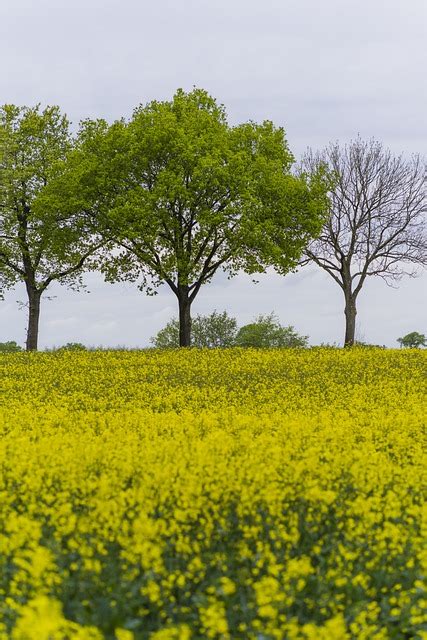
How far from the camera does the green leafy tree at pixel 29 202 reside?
40344mm

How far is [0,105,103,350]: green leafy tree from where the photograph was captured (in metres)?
40.3

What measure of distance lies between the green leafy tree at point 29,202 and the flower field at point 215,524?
23096 millimetres

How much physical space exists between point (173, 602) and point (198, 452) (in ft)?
13.6

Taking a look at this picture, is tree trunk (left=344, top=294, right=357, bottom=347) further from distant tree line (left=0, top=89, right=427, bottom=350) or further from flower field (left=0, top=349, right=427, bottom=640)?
flower field (left=0, top=349, right=427, bottom=640)

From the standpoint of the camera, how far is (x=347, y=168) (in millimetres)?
44250

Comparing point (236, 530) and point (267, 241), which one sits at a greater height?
point (267, 241)

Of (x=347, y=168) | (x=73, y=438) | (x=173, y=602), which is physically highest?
(x=347, y=168)

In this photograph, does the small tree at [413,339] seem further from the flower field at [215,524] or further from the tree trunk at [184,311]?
the flower field at [215,524]

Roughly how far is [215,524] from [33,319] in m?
33.9

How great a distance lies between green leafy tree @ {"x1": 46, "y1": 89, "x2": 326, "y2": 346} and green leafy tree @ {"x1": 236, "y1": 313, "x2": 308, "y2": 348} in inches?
625

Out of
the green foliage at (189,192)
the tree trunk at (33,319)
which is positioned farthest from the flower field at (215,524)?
the tree trunk at (33,319)

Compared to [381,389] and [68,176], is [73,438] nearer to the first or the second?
[381,389]

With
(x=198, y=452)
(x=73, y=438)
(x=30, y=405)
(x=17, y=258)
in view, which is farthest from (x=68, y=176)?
(x=198, y=452)

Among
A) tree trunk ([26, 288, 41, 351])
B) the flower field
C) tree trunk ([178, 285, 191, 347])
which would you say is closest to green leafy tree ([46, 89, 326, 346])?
tree trunk ([178, 285, 191, 347])
